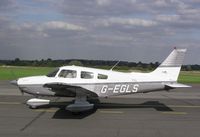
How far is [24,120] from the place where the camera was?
1259 centimetres

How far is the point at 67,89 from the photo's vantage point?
14.1 metres

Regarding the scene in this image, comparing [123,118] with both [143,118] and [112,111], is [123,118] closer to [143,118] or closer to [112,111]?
[143,118]

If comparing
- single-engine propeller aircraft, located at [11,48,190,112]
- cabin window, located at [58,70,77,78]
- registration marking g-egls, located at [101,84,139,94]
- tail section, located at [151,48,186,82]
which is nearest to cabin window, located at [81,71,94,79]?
single-engine propeller aircraft, located at [11,48,190,112]

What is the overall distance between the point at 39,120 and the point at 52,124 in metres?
0.92

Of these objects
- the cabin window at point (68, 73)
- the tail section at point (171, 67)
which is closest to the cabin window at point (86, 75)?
the cabin window at point (68, 73)

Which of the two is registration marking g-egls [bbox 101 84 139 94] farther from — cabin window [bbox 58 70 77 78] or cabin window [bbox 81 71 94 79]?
cabin window [bbox 58 70 77 78]

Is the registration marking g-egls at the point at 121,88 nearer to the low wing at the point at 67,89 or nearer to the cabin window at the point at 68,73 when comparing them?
the low wing at the point at 67,89

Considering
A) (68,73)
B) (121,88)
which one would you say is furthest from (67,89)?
(121,88)

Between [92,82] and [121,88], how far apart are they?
127 centimetres

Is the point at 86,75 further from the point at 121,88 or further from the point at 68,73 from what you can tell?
the point at 121,88

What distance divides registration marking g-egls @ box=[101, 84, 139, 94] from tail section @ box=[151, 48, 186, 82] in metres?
1.21

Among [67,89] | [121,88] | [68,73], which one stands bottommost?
[67,89]

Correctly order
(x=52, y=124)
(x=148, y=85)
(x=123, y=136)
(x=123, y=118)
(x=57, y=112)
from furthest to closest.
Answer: (x=148, y=85), (x=57, y=112), (x=123, y=118), (x=52, y=124), (x=123, y=136)

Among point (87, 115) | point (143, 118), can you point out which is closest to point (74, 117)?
point (87, 115)
